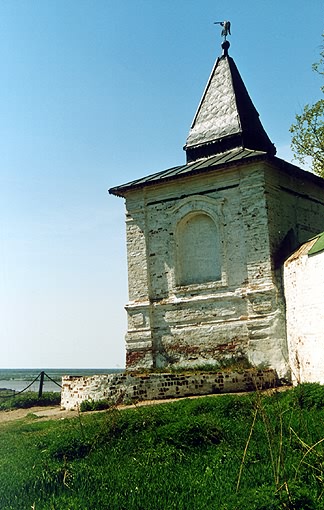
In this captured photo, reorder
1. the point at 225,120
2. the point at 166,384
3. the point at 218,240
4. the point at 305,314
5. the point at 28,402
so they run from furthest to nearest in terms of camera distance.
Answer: the point at 28,402, the point at 225,120, the point at 218,240, the point at 166,384, the point at 305,314

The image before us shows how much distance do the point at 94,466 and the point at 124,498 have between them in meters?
1.50

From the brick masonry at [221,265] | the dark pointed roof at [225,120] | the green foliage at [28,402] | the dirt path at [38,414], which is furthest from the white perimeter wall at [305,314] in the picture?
the green foliage at [28,402]

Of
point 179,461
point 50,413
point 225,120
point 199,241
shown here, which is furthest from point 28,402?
point 179,461

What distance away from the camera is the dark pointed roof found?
16.5m

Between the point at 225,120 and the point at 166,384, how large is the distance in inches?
295

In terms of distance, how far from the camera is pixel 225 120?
16938 mm

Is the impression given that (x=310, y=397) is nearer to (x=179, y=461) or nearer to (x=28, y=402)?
(x=179, y=461)

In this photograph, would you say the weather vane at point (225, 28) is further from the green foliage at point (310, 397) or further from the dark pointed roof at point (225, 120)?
the green foliage at point (310, 397)

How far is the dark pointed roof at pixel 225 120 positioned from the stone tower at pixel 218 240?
0.03 meters

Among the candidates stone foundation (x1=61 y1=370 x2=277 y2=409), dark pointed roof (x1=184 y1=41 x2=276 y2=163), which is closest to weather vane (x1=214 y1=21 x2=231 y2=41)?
dark pointed roof (x1=184 y1=41 x2=276 y2=163)

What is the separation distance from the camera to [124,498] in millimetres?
5352

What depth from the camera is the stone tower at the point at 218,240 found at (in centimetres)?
1444

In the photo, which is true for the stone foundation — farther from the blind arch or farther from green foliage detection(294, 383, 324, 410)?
green foliage detection(294, 383, 324, 410)

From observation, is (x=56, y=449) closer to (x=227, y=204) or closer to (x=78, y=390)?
(x=78, y=390)
